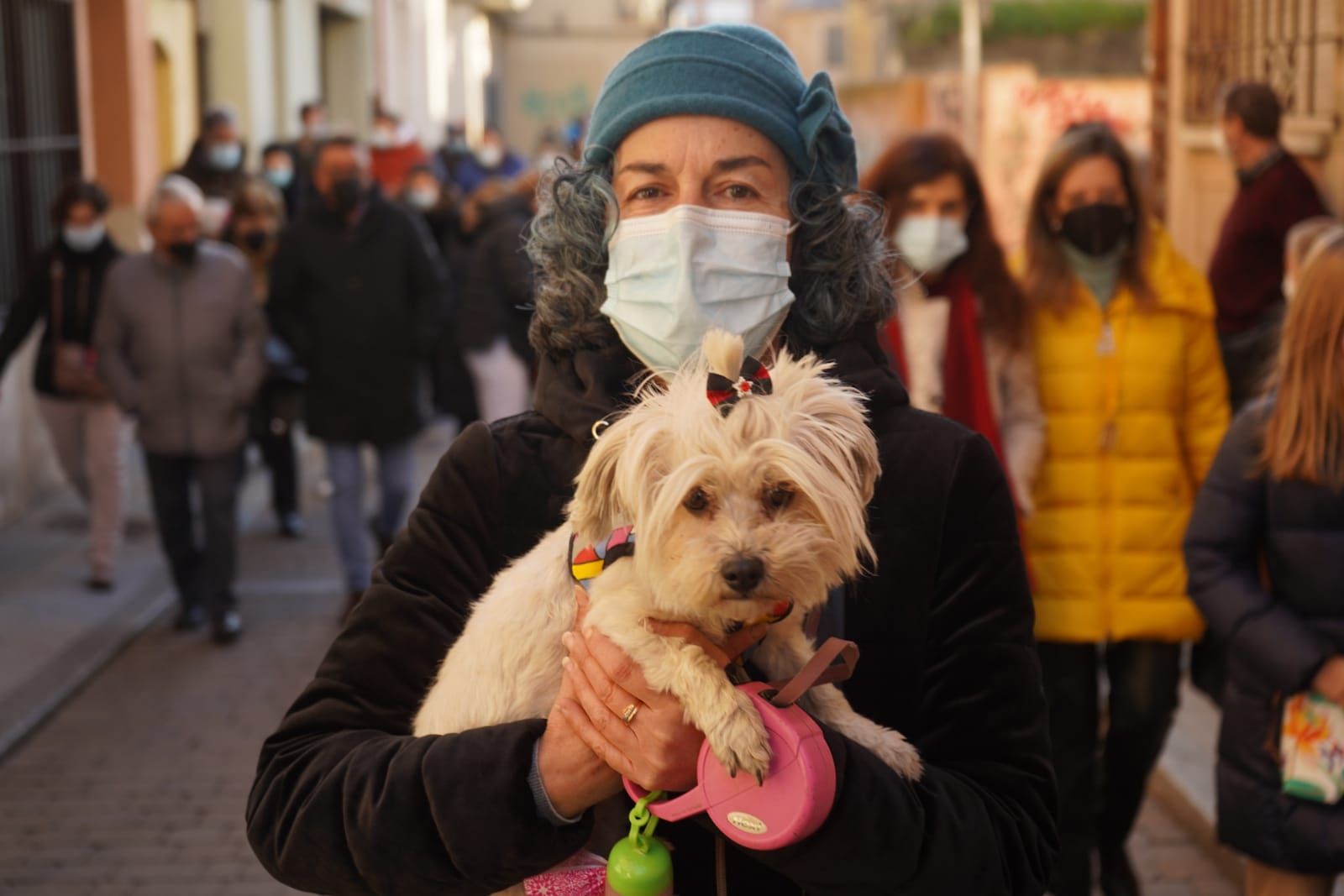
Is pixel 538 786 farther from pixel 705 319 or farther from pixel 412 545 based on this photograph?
pixel 705 319

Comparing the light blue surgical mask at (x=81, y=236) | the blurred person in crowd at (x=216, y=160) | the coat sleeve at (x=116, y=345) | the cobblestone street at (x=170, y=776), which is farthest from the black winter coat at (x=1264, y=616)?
the blurred person in crowd at (x=216, y=160)

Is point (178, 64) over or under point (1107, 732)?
over

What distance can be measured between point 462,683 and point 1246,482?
2791mm

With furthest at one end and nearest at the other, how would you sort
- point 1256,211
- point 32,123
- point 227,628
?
1. point 32,123
2. point 227,628
3. point 1256,211

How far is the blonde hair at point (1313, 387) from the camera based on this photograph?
168 inches

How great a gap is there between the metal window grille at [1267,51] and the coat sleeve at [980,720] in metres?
7.35

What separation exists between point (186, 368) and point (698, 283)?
7029 mm

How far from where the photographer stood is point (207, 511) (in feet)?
29.8

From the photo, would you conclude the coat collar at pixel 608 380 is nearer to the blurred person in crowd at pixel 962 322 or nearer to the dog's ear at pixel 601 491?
the dog's ear at pixel 601 491

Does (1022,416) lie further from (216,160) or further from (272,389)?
(216,160)

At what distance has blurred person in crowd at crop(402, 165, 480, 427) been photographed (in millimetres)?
11625

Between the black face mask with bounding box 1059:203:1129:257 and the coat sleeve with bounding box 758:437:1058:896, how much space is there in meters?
3.20

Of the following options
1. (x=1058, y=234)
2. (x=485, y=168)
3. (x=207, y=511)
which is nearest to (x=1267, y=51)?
(x=1058, y=234)

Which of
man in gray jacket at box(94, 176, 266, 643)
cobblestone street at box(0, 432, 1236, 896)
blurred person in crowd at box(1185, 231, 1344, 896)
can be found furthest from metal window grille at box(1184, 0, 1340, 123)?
man in gray jacket at box(94, 176, 266, 643)
